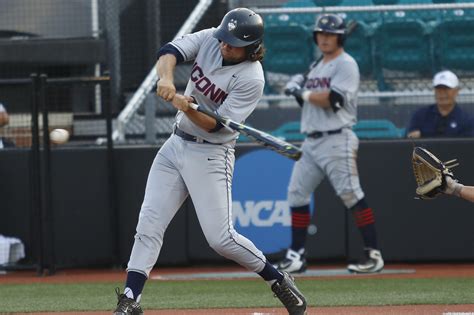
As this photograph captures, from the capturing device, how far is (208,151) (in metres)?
6.02

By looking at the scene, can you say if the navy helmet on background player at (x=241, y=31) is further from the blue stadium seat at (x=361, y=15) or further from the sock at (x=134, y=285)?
the blue stadium seat at (x=361, y=15)

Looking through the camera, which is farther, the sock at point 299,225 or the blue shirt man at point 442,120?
the blue shirt man at point 442,120

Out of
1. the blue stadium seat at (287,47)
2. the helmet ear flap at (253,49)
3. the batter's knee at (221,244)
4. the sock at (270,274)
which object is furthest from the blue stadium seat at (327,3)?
the batter's knee at (221,244)

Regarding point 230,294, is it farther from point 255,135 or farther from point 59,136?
point 59,136

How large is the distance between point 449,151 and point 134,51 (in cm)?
319

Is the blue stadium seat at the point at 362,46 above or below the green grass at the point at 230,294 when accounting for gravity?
above

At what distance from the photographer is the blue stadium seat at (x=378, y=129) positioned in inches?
393

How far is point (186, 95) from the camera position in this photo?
603 centimetres

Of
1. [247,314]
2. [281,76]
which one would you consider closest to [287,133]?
[281,76]

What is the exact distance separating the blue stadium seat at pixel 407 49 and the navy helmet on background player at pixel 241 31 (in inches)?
178

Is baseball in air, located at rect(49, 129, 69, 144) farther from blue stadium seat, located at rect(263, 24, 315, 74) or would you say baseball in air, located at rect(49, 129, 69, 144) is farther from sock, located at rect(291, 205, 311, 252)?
sock, located at rect(291, 205, 311, 252)

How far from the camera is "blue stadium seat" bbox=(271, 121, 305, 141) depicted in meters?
10.1

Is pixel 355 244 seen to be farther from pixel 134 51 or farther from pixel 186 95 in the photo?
pixel 186 95

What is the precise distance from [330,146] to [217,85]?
2942 mm
